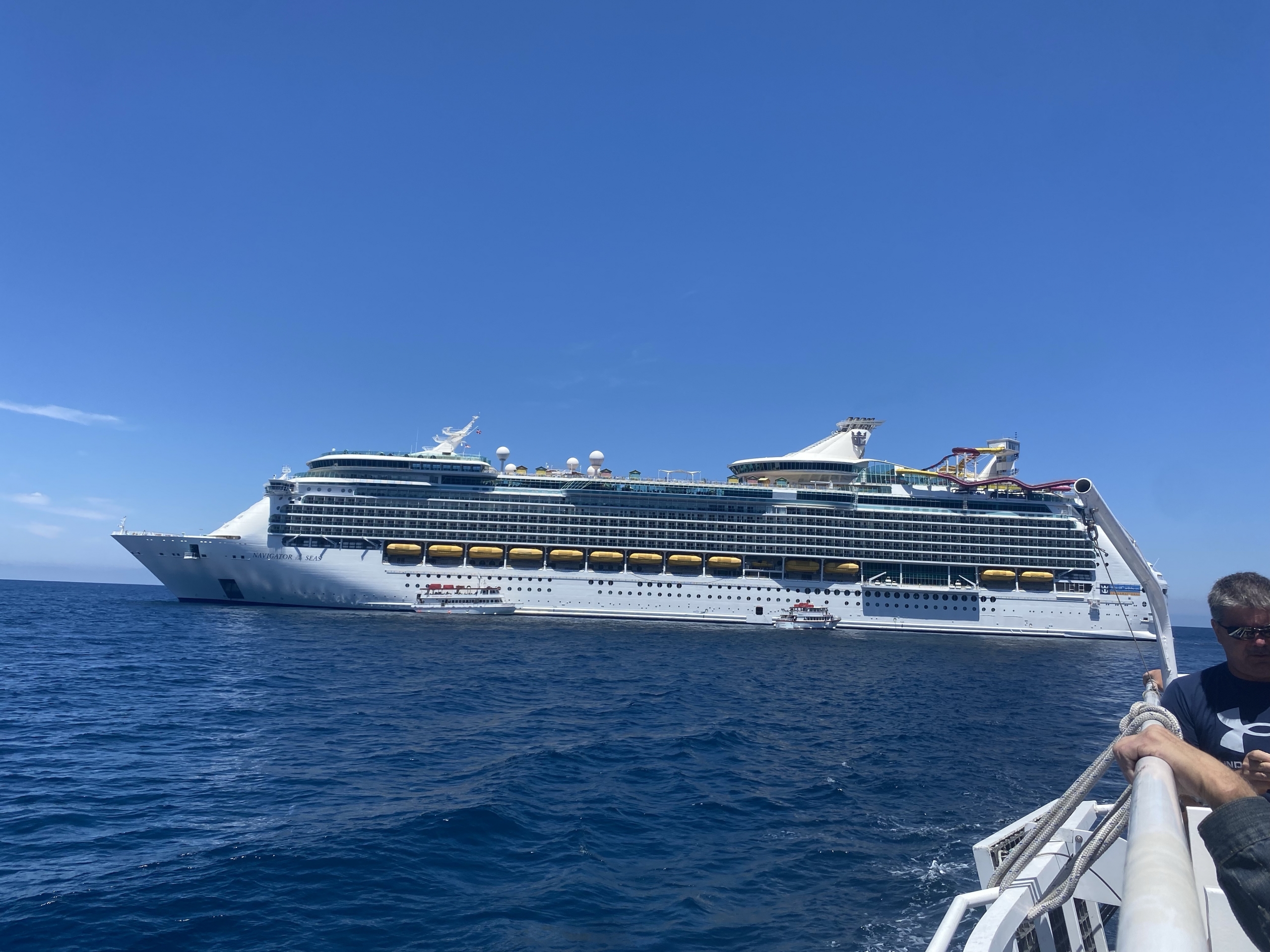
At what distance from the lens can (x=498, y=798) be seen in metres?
15.9

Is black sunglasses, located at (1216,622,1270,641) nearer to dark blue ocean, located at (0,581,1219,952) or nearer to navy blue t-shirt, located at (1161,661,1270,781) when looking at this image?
navy blue t-shirt, located at (1161,661,1270,781)

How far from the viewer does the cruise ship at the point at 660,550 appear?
63312mm

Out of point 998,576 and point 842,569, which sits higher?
point 842,569

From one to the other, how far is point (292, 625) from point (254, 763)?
114 ft

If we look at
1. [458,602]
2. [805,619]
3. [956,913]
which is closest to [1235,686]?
[956,913]

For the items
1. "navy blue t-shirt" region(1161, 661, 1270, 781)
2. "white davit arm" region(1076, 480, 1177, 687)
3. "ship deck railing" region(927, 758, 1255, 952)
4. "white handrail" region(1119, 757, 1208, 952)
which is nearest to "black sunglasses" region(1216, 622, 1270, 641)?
"navy blue t-shirt" region(1161, 661, 1270, 781)

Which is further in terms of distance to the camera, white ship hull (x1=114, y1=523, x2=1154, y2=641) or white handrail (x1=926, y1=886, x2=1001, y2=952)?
white ship hull (x1=114, y1=523, x2=1154, y2=641)

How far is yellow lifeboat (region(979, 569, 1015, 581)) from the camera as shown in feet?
223

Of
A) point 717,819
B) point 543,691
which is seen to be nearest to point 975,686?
point 543,691

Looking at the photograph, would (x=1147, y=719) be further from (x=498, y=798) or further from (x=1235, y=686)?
(x=498, y=798)

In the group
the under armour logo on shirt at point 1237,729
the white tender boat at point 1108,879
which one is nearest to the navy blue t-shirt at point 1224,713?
the under armour logo on shirt at point 1237,729

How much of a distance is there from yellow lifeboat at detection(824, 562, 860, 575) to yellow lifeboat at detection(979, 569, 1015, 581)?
12.2m

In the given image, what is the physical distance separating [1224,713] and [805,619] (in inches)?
2378

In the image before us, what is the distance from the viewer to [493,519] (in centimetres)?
6781
